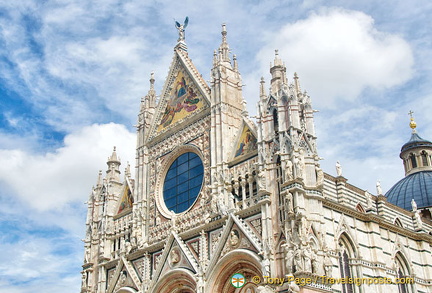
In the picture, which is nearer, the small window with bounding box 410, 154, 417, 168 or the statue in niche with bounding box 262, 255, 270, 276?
the statue in niche with bounding box 262, 255, 270, 276

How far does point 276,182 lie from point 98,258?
515 inches

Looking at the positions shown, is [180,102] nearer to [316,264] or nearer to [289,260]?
[289,260]

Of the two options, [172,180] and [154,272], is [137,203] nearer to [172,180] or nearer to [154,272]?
[172,180]

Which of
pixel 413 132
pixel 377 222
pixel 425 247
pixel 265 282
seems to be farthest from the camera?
pixel 413 132

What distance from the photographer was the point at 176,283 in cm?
2656

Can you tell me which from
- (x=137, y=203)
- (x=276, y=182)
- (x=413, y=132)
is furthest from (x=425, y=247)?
(x=413, y=132)

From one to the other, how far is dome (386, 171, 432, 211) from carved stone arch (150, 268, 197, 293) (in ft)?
73.7

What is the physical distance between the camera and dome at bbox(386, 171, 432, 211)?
42081mm

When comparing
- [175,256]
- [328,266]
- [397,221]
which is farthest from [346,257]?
[175,256]

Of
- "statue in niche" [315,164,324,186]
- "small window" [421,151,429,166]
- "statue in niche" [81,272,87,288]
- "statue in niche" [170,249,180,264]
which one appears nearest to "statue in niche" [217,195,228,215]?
"statue in niche" [170,249,180,264]

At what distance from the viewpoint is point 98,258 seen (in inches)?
1238

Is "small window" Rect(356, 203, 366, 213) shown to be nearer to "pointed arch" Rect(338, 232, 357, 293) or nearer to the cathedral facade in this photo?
the cathedral facade

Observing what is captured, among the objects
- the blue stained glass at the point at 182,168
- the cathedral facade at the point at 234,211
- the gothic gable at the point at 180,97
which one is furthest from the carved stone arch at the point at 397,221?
the gothic gable at the point at 180,97

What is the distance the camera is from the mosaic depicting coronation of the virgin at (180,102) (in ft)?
99.9
